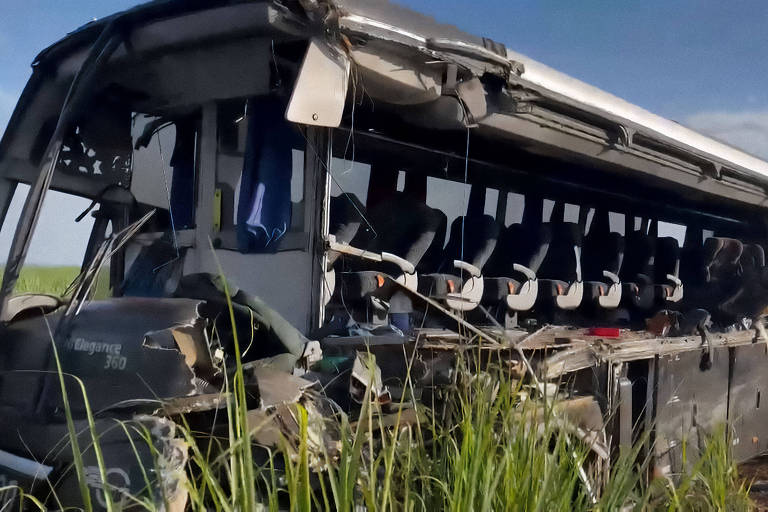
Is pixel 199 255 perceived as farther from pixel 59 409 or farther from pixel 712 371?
pixel 712 371

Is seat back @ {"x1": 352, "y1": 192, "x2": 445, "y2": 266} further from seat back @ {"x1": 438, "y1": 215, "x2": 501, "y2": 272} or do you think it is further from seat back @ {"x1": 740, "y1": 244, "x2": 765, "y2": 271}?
seat back @ {"x1": 740, "y1": 244, "x2": 765, "y2": 271}

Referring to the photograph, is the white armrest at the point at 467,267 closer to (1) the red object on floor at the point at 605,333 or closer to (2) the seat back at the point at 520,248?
Answer: (1) the red object on floor at the point at 605,333

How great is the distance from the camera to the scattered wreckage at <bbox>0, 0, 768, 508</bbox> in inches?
115

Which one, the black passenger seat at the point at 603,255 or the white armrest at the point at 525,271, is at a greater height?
A: the black passenger seat at the point at 603,255

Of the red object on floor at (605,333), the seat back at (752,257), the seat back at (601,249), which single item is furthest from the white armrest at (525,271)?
the seat back at (752,257)

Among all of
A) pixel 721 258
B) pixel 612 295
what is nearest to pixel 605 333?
pixel 612 295

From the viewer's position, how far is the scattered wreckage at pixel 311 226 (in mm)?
2930

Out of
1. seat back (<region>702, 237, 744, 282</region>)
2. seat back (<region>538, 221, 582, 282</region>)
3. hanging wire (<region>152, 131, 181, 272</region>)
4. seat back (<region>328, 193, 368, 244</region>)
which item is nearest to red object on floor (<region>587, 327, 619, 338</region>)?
seat back (<region>538, 221, 582, 282</region>)

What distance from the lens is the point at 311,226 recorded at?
12.7 ft

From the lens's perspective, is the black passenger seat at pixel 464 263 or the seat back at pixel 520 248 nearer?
the black passenger seat at pixel 464 263

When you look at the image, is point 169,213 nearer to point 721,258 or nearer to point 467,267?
point 467,267

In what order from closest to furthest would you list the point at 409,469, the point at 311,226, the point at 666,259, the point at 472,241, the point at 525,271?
1. the point at 409,469
2. the point at 311,226
3. the point at 472,241
4. the point at 525,271
5. the point at 666,259

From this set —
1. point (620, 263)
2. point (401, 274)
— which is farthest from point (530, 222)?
point (401, 274)

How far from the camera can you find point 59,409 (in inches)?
114
